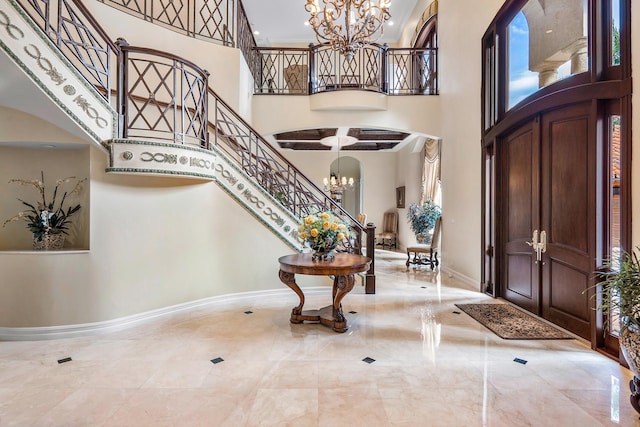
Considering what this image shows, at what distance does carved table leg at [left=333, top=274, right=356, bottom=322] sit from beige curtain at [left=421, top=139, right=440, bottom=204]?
543cm

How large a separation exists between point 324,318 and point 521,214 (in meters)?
2.94

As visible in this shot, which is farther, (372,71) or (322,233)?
(372,71)

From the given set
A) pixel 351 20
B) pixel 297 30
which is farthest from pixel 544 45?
pixel 297 30

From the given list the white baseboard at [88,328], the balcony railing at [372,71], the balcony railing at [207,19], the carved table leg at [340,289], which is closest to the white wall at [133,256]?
the white baseboard at [88,328]

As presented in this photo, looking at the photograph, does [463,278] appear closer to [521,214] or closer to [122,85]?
[521,214]

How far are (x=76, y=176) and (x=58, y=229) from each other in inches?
23.3

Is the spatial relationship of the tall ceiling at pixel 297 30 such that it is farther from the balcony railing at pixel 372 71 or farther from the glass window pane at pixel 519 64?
the glass window pane at pixel 519 64

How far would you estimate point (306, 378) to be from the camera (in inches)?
98.0

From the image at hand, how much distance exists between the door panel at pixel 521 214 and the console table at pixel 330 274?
7.13 ft

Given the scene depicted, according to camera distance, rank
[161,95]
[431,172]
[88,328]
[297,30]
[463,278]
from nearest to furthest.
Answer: [88,328] < [161,95] < [463,278] < [431,172] < [297,30]

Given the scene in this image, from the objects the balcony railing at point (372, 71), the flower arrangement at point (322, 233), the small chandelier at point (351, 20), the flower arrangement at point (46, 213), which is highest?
the balcony railing at point (372, 71)

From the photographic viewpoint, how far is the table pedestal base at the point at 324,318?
11.4ft

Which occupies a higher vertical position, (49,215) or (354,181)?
(354,181)

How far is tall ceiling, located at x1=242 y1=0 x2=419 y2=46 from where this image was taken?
8.93 metres
